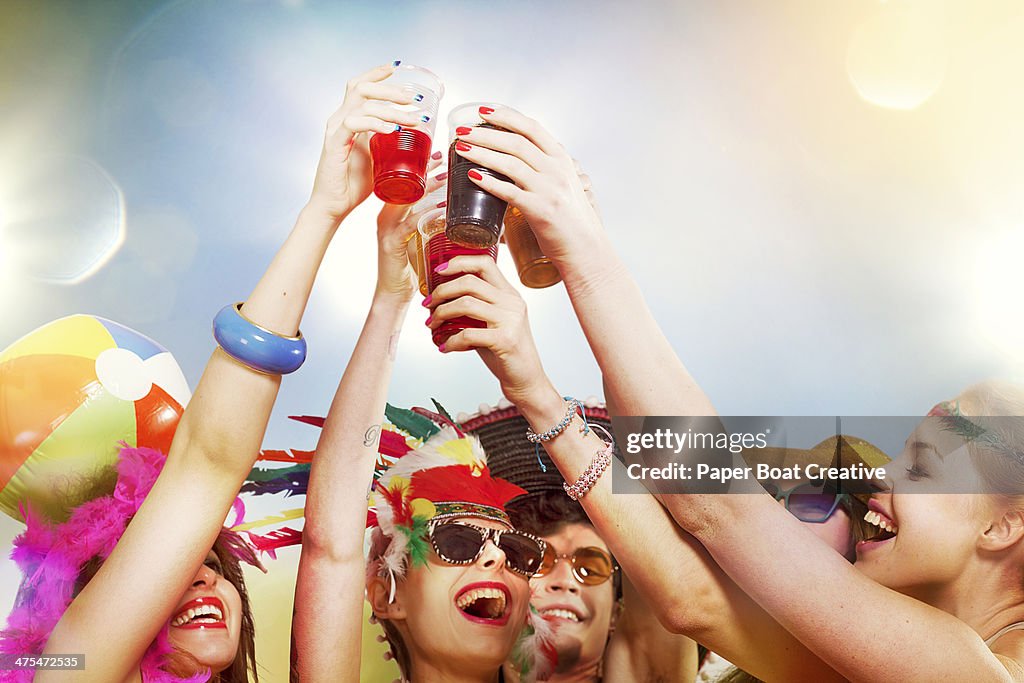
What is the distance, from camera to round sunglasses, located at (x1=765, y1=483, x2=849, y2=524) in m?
1.79

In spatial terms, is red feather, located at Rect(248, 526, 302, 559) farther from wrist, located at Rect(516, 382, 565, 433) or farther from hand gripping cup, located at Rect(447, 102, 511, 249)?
hand gripping cup, located at Rect(447, 102, 511, 249)

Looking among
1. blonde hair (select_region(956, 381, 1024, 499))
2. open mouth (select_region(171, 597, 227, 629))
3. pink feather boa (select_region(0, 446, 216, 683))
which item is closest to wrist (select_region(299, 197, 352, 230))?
pink feather boa (select_region(0, 446, 216, 683))

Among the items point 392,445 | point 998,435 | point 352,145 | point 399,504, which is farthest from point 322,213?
point 998,435

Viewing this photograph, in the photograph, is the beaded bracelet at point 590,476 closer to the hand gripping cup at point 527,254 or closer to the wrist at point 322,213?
the hand gripping cup at point 527,254

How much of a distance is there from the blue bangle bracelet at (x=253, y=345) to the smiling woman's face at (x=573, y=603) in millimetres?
764

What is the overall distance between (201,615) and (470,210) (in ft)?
3.33

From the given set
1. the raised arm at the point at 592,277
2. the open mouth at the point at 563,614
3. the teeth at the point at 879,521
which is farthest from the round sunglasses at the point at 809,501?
the open mouth at the point at 563,614

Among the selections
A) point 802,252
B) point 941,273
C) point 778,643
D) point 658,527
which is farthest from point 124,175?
point 941,273

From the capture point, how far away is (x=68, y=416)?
1708 millimetres

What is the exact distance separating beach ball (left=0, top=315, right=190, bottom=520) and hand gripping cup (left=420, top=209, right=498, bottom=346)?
2.16 feet

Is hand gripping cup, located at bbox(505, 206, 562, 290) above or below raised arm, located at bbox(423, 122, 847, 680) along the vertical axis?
above

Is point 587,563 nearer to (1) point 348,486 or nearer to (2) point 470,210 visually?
(1) point 348,486

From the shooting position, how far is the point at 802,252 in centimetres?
204

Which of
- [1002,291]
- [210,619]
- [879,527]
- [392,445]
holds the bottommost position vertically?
[210,619]
